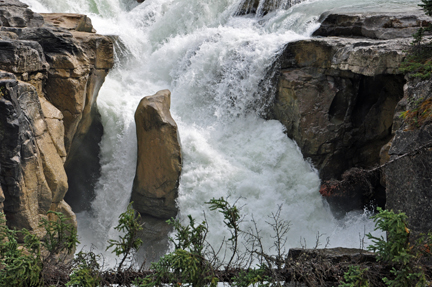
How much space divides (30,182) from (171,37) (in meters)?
7.74

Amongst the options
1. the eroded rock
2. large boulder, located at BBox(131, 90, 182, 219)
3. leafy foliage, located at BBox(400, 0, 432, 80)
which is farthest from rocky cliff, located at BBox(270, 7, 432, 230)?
the eroded rock

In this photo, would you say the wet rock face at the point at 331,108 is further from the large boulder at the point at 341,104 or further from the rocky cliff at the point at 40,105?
the rocky cliff at the point at 40,105

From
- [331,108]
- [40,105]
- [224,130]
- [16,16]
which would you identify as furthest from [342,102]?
[16,16]

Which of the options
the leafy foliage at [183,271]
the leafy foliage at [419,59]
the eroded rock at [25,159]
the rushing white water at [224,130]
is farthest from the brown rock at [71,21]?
the leafy foliage at [183,271]

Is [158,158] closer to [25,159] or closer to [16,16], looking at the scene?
[25,159]

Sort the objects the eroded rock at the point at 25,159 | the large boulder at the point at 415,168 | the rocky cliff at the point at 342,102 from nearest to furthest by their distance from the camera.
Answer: the large boulder at the point at 415,168
the eroded rock at the point at 25,159
the rocky cliff at the point at 342,102

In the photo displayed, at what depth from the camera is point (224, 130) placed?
9.17 meters

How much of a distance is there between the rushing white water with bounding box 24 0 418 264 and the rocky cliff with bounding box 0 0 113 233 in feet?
4.06

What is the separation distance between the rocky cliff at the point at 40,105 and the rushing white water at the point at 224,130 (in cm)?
124

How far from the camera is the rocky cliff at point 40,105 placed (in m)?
5.90

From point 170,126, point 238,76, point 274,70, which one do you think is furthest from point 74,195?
point 274,70

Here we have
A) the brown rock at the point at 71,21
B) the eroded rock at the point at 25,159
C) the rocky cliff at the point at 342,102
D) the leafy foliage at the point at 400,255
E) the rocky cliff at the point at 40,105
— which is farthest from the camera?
the brown rock at the point at 71,21

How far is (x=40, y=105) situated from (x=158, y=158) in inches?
100

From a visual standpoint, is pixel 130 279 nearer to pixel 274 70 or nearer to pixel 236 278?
pixel 236 278
